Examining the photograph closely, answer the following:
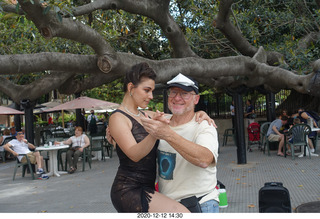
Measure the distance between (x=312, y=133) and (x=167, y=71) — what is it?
6557 millimetres

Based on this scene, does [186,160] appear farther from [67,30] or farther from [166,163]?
[67,30]

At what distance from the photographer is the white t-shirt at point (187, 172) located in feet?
8.44

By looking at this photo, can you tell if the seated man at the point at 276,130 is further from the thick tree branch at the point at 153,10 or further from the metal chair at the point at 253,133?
the thick tree branch at the point at 153,10

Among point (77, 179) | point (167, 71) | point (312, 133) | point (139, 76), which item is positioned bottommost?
point (77, 179)

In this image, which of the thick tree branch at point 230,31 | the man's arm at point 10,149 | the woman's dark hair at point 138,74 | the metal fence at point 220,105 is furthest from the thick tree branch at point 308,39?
the woman's dark hair at point 138,74

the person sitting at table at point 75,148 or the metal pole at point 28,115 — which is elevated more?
the metal pole at point 28,115

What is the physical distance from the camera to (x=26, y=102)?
11.9 metres

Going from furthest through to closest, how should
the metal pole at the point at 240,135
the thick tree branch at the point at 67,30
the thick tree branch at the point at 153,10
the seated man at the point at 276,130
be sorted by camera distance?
1. the seated man at the point at 276,130
2. the metal pole at the point at 240,135
3. the thick tree branch at the point at 153,10
4. the thick tree branch at the point at 67,30

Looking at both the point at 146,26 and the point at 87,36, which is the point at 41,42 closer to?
the point at 146,26

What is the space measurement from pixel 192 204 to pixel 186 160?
0.96 ft

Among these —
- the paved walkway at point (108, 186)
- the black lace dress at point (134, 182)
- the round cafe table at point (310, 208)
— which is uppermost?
the black lace dress at point (134, 182)

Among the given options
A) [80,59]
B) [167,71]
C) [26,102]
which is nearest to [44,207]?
[80,59]

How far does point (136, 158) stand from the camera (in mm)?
2463

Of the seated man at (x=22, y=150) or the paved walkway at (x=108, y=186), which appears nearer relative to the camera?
the paved walkway at (x=108, y=186)
